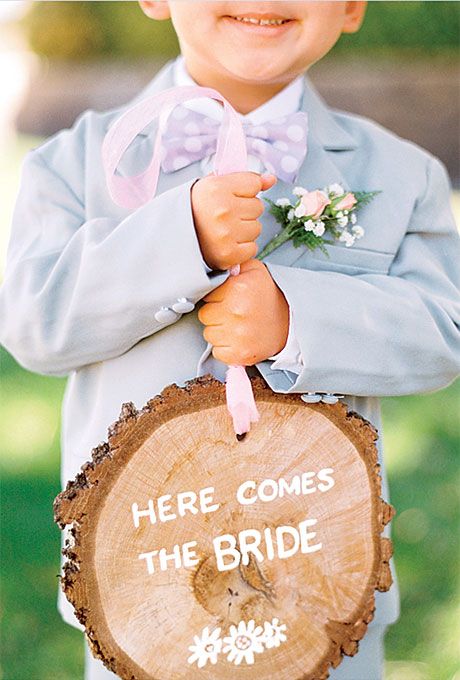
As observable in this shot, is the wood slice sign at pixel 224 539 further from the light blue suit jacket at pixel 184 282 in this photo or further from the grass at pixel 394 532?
the grass at pixel 394 532

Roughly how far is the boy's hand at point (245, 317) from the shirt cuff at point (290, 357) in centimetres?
1

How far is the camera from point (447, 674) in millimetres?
2697

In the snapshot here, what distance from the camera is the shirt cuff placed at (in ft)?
5.58

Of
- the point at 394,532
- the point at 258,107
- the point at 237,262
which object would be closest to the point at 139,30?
the point at 394,532

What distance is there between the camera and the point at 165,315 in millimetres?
1662

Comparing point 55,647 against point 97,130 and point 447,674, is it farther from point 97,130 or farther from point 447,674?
point 97,130

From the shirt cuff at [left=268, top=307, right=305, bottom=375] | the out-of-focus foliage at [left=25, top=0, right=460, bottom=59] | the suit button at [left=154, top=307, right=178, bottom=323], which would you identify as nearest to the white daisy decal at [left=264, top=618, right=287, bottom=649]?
the shirt cuff at [left=268, top=307, right=305, bottom=375]

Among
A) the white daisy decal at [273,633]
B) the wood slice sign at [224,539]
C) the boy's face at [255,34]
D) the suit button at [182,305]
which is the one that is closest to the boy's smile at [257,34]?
the boy's face at [255,34]

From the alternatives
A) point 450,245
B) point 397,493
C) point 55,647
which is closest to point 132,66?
point 397,493

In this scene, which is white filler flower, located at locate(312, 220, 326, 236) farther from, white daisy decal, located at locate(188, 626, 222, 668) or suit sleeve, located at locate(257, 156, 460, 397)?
white daisy decal, located at locate(188, 626, 222, 668)

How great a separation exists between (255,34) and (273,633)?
986mm

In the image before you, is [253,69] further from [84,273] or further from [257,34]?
[84,273]

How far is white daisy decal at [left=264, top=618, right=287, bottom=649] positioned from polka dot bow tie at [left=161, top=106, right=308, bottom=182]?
29.9 inches

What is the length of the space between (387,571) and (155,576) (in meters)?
0.39
